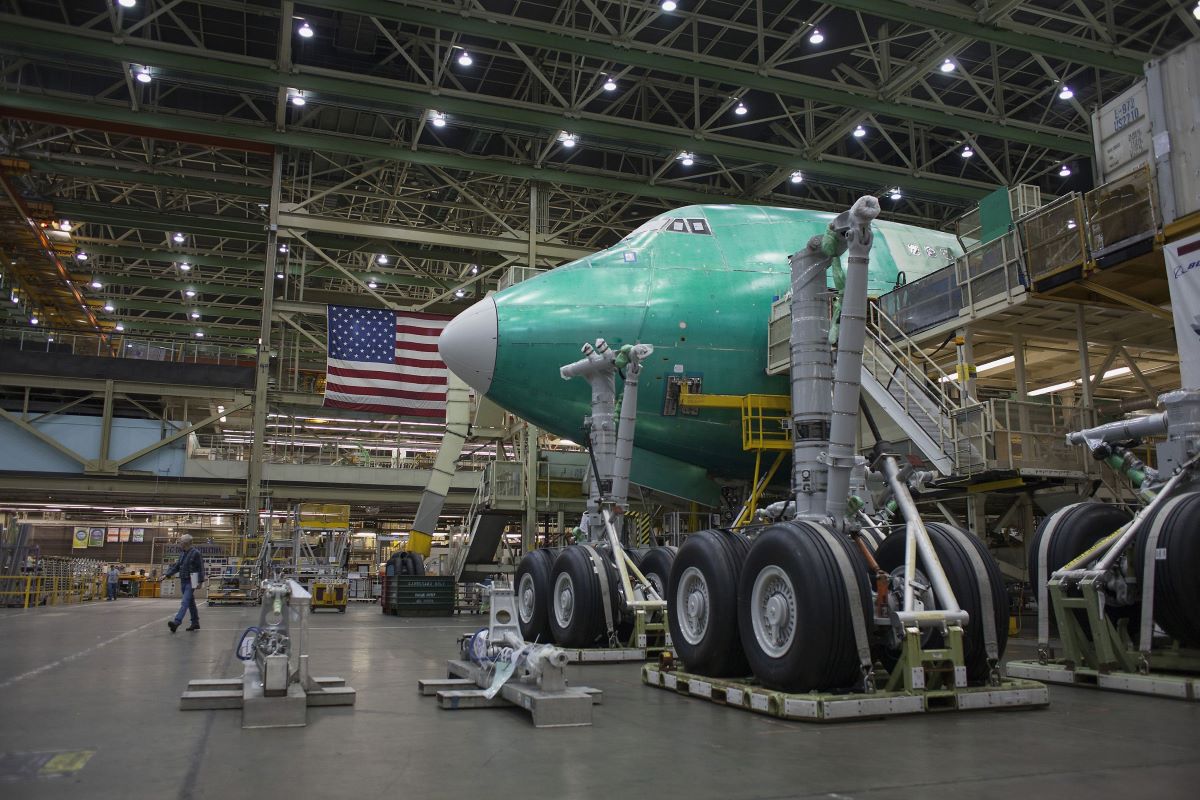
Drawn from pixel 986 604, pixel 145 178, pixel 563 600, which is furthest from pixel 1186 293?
pixel 145 178

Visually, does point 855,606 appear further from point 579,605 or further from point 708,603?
point 579,605

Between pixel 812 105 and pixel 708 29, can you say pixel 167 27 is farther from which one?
pixel 812 105

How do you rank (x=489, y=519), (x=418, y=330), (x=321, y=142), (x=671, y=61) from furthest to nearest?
(x=418, y=330) → (x=321, y=142) → (x=489, y=519) → (x=671, y=61)

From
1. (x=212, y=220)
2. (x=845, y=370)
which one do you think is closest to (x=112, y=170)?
(x=212, y=220)

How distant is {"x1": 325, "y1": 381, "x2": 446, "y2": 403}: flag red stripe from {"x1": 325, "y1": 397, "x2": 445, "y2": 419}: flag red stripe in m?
0.32

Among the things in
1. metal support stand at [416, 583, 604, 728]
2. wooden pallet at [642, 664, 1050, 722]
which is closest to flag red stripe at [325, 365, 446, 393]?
metal support stand at [416, 583, 604, 728]

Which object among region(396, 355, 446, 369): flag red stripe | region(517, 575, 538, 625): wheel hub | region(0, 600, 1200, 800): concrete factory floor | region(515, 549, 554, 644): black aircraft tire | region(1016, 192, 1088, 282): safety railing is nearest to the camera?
region(0, 600, 1200, 800): concrete factory floor

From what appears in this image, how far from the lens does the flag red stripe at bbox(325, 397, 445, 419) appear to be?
25406 millimetres

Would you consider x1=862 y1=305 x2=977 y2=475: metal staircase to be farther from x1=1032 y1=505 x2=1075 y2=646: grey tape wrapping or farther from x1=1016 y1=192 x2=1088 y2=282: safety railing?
x1=1032 y1=505 x2=1075 y2=646: grey tape wrapping

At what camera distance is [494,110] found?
23109mm

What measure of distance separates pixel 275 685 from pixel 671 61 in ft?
59.2

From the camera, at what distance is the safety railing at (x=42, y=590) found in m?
25.3

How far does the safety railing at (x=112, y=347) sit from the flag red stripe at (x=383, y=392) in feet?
26.6

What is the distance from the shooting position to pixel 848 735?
5.78m
